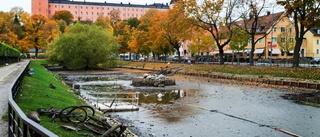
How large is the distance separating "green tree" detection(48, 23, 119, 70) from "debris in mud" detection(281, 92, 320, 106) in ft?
166

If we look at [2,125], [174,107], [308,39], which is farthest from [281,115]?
[308,39]

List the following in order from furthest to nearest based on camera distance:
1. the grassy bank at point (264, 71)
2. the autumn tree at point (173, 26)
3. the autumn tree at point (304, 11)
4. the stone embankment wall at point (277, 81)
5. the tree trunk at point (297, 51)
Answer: the autumn tree at point (173, 26), the tree trunk at point (297, 51), the autumn tree at point (304, 11), the grassy bank at point (264, 71), the stone embankment wall at point (277, 81)

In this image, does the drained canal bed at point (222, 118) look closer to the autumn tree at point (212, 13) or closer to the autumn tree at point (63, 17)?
the autumn tree at point (212, 13)

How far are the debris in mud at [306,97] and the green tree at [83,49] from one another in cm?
5072

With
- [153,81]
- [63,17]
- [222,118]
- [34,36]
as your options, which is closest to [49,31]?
[34,36]

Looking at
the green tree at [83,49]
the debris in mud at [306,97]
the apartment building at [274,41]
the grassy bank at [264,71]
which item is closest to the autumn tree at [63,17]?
the green tree at [83,49]

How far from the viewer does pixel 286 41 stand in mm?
73625

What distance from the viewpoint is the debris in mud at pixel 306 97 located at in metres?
24.5

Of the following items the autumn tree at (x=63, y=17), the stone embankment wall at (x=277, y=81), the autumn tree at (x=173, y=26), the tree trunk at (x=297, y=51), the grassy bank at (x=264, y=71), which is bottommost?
the stone embankment wall at (x=277, y=81)

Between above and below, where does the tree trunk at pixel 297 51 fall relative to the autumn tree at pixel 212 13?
below

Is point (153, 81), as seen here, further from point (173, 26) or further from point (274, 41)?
point (274, 41)

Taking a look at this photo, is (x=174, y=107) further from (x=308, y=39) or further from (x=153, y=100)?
(x=308, y=39)

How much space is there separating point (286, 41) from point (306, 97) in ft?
165

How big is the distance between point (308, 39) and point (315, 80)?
53.5m
